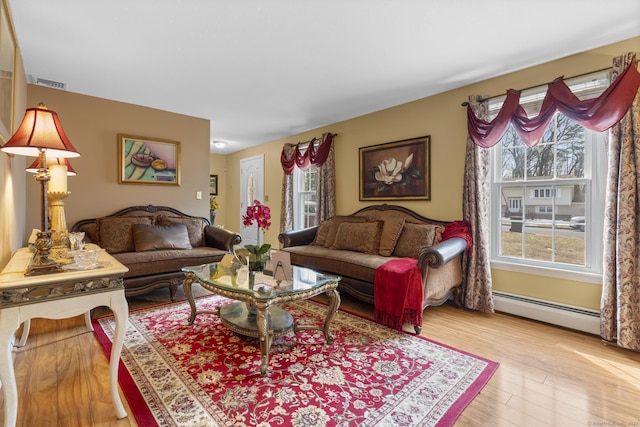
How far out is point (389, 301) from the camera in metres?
2.52

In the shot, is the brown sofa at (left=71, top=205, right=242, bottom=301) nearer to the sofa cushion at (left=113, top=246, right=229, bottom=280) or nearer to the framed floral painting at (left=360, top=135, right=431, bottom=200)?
the sofa cushion at (left=113, top=246, right=229, bottom=280)

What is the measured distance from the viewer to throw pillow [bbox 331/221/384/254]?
335 centimetres

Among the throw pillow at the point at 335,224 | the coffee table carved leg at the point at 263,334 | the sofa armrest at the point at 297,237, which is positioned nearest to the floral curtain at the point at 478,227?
the throw pillow at the point at 335,224

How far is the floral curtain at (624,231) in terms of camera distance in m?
2.18

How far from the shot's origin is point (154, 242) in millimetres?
3346

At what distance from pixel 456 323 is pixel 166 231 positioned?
330 cm

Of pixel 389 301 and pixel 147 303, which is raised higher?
pixel 389 301

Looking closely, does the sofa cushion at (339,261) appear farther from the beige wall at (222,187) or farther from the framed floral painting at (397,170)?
the beige wall at (222,187)

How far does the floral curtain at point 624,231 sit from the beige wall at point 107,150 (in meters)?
4.65

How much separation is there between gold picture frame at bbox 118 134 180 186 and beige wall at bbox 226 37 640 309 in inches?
80.9

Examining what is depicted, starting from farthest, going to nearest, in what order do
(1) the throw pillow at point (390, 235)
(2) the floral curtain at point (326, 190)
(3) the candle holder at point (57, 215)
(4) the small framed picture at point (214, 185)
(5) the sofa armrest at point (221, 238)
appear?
(4) the small framed picture at point (214, 185), (2) the floral curtain at point (326, 190), (5) the sofa armrest at point (221, 238), (1) the throw pillow at point (390, 235), (3) the candle holder at point (57, 215)

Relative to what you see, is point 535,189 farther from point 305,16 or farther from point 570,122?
point 305,16

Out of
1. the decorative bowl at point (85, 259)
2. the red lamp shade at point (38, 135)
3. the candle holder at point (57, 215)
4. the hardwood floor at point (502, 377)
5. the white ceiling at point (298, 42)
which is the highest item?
the white ceiling at point (298, 42)

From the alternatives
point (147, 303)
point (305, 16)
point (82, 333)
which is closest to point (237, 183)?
point (147, 303)
